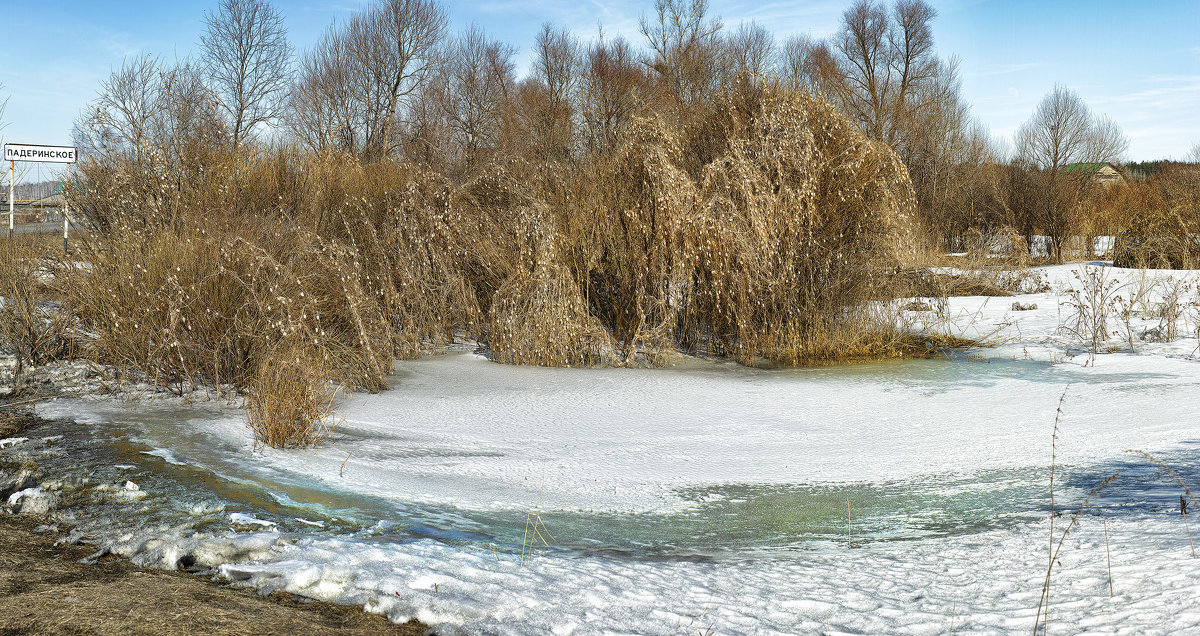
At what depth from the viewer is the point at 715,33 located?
37.5m

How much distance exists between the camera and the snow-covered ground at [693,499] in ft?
10.5

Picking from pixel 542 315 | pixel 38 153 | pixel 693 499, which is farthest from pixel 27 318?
pixel 38 153

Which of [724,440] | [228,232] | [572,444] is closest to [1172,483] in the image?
[724,440]

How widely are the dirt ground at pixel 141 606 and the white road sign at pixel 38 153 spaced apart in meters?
15.2

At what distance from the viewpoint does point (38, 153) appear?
16031mm

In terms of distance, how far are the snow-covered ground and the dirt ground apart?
0.43 ft

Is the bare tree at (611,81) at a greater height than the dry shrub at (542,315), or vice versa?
the bare tree at (611,81)

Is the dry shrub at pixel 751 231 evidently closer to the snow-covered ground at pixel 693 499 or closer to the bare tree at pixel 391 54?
the snow-covered ground at pixel 693 499

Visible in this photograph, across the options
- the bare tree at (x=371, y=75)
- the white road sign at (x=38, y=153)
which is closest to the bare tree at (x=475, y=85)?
the bare tree at (x=371, y=75)

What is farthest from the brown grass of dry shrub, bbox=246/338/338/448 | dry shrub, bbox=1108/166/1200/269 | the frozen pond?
dry shrub, bbox=1108/166/1200/269

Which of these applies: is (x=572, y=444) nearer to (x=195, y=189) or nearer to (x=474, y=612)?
(x=474, y=612)

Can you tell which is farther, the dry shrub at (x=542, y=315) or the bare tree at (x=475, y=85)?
the bare tree at (x=475, y=85)

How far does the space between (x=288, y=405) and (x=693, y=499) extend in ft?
9.25

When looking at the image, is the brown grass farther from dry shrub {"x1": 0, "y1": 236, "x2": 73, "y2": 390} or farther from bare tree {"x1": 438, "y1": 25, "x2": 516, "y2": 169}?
bare tree {"x1": 438, "y1": 25, "x2": 516, "y2": 169}
